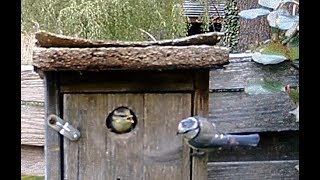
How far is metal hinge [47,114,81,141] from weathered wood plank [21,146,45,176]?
0.25m

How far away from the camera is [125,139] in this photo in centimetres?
85

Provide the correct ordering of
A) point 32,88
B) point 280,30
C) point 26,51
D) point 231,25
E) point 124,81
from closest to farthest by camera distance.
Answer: point 124,81 → point 280,30 → point 32,88 → point 231,25 → point 26,51

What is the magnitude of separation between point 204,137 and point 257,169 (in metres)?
0.35

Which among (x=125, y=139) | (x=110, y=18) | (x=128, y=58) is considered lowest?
(x=125, y=139)

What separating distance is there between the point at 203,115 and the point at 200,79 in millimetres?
58

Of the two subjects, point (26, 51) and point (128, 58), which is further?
point (26, 51)

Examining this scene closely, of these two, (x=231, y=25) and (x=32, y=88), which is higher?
(x=231, y=25)

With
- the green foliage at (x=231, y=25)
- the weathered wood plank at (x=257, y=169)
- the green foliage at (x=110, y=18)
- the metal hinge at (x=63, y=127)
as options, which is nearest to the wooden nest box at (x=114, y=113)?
the metal hinge at (x=63, y=127)

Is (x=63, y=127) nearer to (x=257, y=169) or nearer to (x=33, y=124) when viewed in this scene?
(x=33, y=124)

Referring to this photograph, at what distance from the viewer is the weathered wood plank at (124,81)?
0.83 m

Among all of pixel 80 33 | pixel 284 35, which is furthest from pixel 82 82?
pixel 80 33

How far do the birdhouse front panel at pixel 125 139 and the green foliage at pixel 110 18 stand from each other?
3.96m

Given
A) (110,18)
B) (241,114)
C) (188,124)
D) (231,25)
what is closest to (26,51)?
(231,25)
